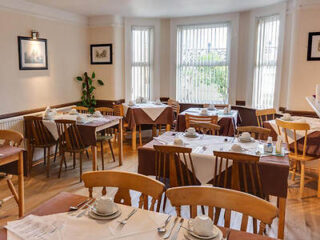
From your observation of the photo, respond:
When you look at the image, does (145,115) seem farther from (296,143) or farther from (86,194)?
(296,143)

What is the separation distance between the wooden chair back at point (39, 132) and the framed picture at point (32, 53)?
0.95 meters

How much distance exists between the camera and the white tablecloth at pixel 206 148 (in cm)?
252

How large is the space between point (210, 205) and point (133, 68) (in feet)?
17.5

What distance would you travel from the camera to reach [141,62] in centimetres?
652

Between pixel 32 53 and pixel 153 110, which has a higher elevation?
pixel 32 53

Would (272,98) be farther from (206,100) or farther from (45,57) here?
(45,57)

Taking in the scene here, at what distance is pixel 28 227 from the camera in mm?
1313

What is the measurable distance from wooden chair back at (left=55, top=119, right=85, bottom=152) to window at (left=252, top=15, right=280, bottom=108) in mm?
3558

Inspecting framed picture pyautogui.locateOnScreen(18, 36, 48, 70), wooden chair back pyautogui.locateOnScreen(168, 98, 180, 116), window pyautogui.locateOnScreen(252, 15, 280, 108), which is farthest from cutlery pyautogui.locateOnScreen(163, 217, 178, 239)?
wooden chair back pyautogui.locateOnScreen(168, 98, 180, 116)

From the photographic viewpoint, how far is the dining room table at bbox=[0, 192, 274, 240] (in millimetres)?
1263

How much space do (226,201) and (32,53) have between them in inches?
170

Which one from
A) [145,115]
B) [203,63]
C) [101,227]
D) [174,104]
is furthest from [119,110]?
[101,227]

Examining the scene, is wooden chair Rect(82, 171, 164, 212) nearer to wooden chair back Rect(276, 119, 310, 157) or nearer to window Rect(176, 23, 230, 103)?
wooden chair back Rect(276, 119, 310, 157)

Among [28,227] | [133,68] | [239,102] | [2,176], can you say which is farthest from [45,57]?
[28,227]
